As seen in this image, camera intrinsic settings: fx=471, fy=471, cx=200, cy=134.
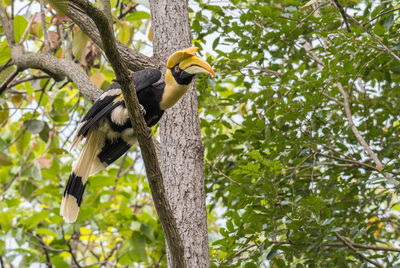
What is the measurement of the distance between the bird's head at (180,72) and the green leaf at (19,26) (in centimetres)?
160

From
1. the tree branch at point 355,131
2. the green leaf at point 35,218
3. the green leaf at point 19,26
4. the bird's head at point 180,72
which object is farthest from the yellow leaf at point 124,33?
the tree branch at point 355,131

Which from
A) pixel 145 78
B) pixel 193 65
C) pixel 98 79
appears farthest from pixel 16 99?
pixel 193 65

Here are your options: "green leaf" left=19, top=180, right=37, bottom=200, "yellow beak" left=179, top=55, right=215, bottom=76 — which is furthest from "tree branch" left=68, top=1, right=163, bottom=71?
"green leaf" left=19, top=180, right=37, bottom=200

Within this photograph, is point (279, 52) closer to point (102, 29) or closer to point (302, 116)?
point (302, 116)

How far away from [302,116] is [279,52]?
589 millimetres

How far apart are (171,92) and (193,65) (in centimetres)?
21

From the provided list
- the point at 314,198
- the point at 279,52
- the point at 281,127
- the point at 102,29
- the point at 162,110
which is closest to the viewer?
the point at 102,29

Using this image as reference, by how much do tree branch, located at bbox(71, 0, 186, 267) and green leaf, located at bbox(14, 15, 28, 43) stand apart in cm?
204

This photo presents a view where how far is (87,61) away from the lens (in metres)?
3.71

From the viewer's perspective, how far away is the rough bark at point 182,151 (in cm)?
258

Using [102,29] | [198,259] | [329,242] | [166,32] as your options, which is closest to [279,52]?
[166,32]

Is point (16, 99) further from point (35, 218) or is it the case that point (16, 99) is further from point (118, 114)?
point (118, 114)

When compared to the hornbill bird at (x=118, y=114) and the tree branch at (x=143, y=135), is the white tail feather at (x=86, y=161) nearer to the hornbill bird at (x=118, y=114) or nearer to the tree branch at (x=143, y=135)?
the hornbill bird at (x=118, y=114)

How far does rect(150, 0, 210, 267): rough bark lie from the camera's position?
258 centimetres
